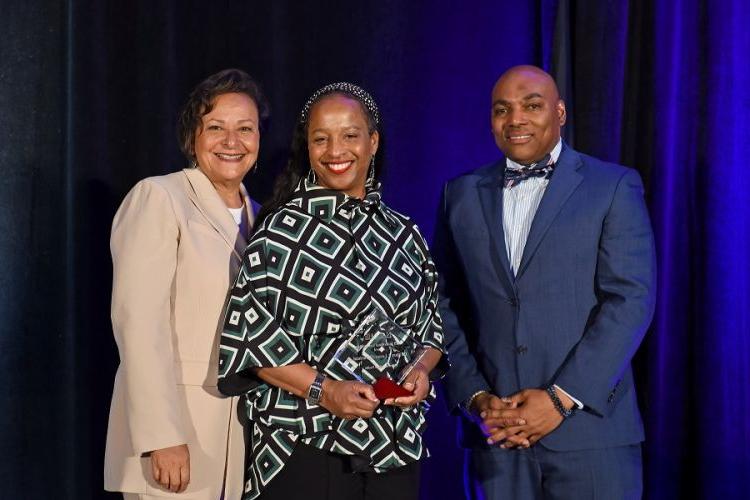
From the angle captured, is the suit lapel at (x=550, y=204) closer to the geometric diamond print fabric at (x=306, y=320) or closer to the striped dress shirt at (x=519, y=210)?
the striped dress shirt at (x=519, y=210)

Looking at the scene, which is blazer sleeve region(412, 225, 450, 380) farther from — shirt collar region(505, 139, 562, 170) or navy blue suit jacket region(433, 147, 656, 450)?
shirt collar region(505, 139, 562, 170)

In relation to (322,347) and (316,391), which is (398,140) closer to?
(322,347)

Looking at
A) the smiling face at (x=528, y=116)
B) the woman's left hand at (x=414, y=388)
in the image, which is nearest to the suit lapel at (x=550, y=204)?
the smiling face at (x=528, y=116)

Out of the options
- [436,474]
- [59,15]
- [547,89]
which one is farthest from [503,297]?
[59,15]

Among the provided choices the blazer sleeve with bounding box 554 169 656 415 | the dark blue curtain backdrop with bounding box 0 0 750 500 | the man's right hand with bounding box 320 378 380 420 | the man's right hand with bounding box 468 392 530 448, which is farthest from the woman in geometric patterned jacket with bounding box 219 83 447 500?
the dark blue curtain backdrop with bounding box 0 0 750 500

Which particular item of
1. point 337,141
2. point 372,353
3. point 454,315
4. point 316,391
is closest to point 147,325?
point 316,391

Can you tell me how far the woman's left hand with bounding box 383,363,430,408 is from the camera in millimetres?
2371

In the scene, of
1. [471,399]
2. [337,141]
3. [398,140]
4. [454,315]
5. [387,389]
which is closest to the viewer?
[387,389]

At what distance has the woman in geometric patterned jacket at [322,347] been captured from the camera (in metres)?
2.39

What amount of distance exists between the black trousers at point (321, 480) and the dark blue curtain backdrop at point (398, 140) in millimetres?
1191

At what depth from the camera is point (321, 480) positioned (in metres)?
2.40

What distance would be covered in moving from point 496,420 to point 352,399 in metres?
0.60

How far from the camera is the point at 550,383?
2.77 metres

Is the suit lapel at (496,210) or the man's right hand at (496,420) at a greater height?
the suit lapel at (496,210)
